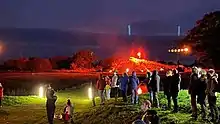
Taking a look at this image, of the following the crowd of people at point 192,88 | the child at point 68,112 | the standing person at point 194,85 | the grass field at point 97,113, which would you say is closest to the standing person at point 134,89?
the crowd of people at point 192,88

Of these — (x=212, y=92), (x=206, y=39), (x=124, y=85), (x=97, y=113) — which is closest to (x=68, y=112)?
(x=97, y=113)

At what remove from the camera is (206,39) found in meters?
51.6

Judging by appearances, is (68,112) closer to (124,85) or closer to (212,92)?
(124,85)

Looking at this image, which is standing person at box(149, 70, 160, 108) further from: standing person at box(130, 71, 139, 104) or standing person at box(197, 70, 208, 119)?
standing person at box(197, 70, 208, 119)

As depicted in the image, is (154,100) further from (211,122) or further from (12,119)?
(12,119)

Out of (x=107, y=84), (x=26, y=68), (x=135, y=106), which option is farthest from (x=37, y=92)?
(x=26, y=68)

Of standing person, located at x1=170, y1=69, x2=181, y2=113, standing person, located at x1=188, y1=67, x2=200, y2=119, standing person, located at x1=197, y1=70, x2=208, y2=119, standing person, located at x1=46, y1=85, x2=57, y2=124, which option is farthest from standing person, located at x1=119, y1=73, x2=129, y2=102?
standing person, located at x1=197, y1=70, x2=208, y2=119

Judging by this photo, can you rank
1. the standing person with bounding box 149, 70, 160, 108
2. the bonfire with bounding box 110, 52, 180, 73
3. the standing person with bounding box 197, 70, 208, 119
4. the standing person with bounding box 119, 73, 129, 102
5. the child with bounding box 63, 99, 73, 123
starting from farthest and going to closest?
the bonfire with bounding box 110, 52, 180, 73 → the standing person with bounding box 119, 73, 129, 102 → the standing person with bounding box 149, 70, 160, 108 → the child with bounding box 63, 99, 73, 123 → the standing person with bounding box 197, 70, 208, 119

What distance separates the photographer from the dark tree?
49906 millimetres

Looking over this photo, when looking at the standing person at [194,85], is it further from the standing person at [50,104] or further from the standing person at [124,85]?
the standing person at [124,85]

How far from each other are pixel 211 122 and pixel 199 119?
1032 mm

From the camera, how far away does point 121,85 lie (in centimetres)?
2853

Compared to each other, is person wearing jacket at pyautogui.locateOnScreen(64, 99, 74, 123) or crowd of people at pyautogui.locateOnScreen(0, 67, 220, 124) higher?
crowd of people at pyautogui.locateOnScreen(0, 67, 220, 124)

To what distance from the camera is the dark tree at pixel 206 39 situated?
164 feet
